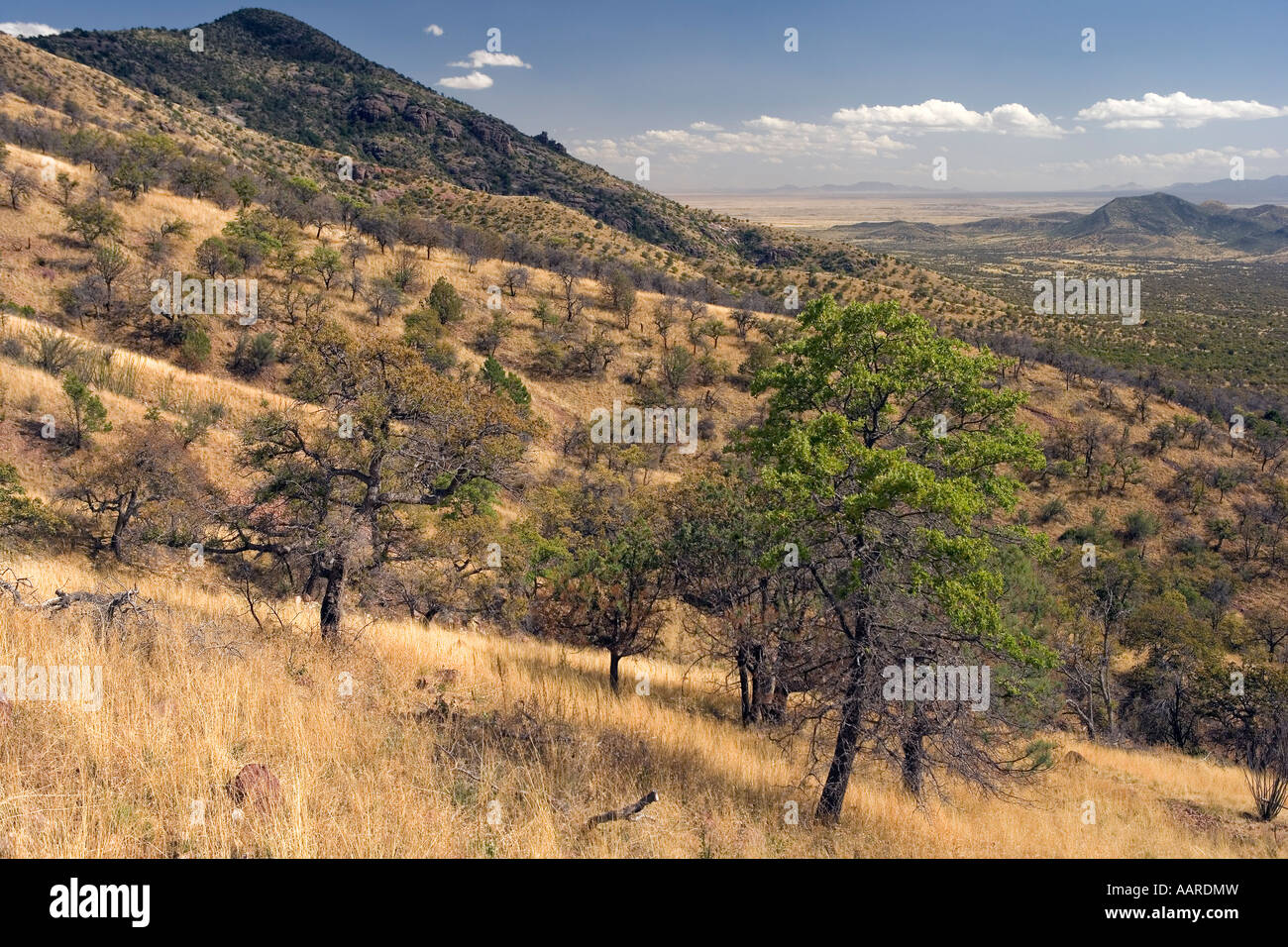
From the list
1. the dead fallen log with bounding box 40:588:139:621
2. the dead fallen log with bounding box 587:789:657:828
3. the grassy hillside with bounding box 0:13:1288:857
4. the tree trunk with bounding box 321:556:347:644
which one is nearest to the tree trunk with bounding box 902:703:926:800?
the grassy hillside with bounding box 0:13:1288:857

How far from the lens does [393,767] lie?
15.0 ft

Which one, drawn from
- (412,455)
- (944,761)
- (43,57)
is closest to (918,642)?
(944,761)

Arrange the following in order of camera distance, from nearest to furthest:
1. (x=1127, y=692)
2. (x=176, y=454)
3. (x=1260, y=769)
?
(x=1260, y=769), (x=176, y=454), (x=1127, y=692)

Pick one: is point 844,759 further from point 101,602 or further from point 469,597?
point 469,597

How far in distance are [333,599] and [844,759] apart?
21.6 feet

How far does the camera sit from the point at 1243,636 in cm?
2500

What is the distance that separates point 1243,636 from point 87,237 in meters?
55.4

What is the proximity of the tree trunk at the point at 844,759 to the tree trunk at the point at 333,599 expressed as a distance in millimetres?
6197

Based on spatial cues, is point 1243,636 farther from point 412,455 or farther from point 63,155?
point 63,155

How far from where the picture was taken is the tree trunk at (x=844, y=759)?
5879 mm

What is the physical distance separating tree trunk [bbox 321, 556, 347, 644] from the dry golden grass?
1.03ft

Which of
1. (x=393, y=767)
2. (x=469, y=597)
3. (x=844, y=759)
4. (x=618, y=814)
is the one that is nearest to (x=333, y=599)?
(x=393, y=767)

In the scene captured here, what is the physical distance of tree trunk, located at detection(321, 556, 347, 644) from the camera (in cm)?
845

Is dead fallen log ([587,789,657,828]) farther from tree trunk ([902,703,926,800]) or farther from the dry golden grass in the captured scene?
tree trunk ([902,703,926,800])
